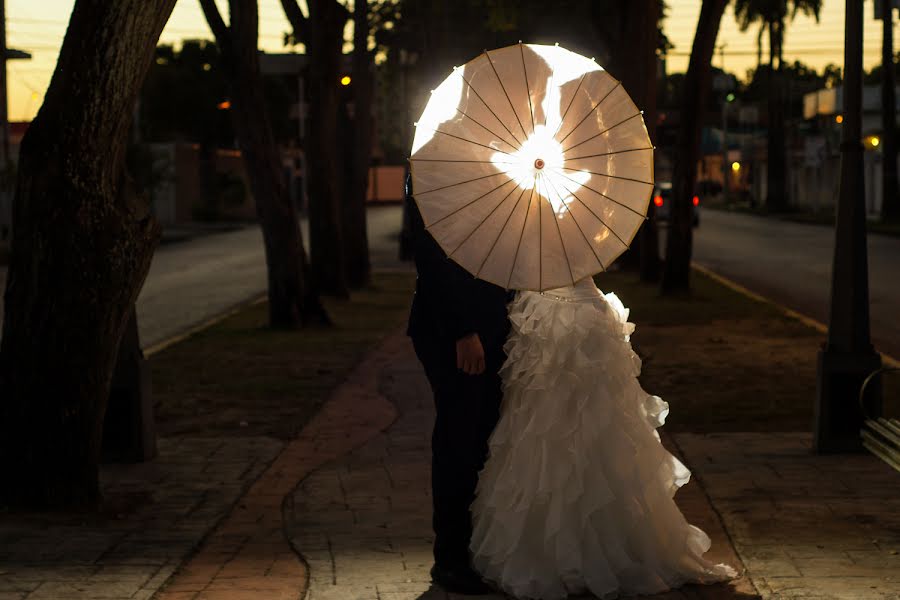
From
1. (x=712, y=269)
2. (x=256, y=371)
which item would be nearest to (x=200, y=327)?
(x=256, y=371)

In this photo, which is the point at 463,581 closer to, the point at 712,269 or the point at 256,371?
the point at 256,371

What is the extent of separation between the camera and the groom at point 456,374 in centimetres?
560

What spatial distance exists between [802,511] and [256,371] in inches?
275

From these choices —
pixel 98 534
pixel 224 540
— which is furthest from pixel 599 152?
pixel 98 534

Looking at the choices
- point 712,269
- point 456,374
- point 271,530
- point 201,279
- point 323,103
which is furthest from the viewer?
point 712,269

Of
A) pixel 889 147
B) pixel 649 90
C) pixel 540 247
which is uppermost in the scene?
pixel 649 90

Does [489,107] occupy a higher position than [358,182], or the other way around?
[489,107]

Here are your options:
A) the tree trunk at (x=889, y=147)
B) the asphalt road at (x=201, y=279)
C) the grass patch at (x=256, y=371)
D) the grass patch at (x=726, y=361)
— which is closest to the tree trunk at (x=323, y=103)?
the grass patch at (x=256, y=371)

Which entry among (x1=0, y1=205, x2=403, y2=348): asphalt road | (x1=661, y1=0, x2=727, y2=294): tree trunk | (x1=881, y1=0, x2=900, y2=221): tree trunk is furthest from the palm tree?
(x1=661, y1=0, x2=727, y2=294): tree trunk

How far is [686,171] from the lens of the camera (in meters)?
20.7

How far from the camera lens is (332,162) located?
19.1m

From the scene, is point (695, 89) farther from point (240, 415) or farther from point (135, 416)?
point (135, 416)

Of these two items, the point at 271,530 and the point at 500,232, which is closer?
the point at 500,232

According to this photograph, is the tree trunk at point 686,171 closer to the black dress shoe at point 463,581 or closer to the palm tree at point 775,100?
the black dress shoe at point 463,581
